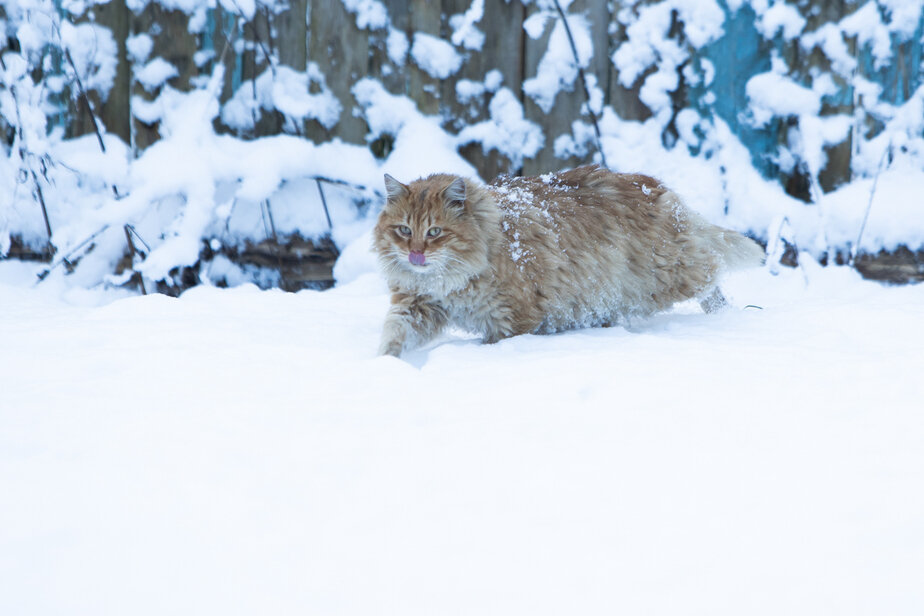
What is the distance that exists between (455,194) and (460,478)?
5.20 ft

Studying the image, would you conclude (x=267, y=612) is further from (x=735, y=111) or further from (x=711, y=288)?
(x=735, y=111)

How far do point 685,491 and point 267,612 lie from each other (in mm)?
879

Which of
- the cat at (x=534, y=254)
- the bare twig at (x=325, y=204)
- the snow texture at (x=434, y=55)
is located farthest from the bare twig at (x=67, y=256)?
the snow texture at (x=434, y=55)

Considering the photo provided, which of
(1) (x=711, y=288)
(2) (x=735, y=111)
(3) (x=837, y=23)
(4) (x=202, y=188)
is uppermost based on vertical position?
(3) (x=837, y=23)

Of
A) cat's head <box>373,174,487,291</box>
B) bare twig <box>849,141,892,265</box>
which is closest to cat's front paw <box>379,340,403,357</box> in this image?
cat's head <box>373,174,487,291</box>

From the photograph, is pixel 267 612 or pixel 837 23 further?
pixel 837 23

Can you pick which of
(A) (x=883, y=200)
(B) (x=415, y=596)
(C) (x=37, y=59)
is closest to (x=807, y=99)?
(A) (x=883, y=200)

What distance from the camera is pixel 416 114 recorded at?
441 cm

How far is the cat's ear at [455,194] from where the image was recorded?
2941 mm

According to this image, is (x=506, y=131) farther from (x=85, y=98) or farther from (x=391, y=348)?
(x=85, y=98)

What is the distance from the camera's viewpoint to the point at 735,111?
4477 millimetres

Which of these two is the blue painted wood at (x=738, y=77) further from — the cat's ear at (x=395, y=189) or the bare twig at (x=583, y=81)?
the cat's ear at (x=395, y=189)

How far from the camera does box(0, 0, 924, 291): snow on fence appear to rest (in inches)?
161

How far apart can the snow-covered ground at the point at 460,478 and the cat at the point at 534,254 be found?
45 centimetres
